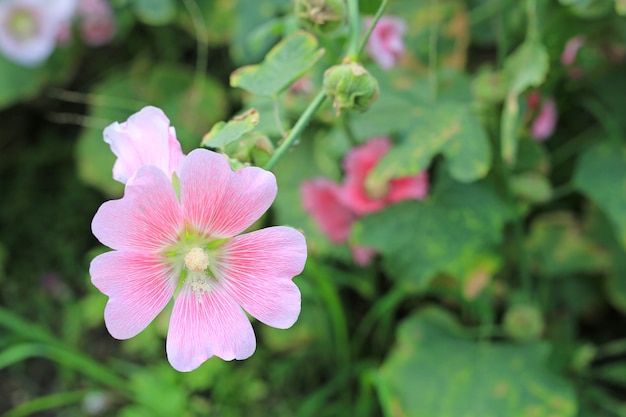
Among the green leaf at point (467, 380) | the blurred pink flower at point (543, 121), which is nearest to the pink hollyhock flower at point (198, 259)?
the green leaf at point (467, 380)

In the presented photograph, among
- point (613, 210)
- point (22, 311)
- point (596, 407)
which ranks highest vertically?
point (613, 210)

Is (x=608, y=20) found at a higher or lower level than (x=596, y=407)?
higher

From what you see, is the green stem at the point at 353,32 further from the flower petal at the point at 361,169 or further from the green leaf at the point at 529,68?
the flower petal at the point at 361,169

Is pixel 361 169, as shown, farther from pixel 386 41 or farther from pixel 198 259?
pixel 198 259

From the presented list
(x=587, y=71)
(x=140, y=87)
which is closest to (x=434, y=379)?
(x=587, y=71)

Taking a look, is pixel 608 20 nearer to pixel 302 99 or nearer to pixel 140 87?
pixel 302 99
